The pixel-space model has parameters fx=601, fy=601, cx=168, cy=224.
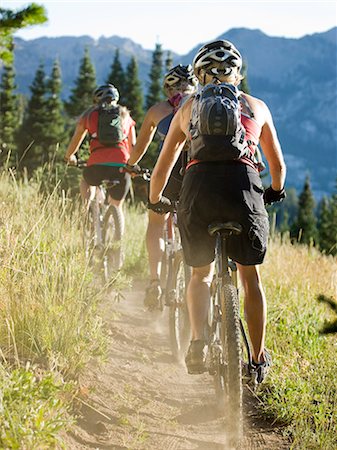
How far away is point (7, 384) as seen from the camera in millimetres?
2738

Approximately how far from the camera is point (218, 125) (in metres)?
3.08

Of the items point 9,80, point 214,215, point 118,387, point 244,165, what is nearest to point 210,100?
point 244,165

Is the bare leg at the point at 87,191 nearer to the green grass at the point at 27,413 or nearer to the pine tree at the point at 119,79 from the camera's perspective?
the green grass at the point at 27,413

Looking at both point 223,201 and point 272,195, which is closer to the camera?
point 223,201

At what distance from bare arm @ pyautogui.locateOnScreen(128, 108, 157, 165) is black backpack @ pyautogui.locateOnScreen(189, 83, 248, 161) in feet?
5.65

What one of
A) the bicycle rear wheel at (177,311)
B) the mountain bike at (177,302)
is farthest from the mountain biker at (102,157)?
the bicycle rear wheel at (177,311)

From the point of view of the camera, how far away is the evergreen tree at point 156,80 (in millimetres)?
68125

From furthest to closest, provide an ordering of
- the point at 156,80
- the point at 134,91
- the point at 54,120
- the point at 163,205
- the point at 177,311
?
the point at 156,80 → the point at 134,91 → the point at 54,120 → the point at 177,311 → the point at 163,205

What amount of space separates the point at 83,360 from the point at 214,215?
126 cm

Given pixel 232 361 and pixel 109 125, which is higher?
pixel 109 125

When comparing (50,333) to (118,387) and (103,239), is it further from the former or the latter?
(103,239)

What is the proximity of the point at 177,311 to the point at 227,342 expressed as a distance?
203cm

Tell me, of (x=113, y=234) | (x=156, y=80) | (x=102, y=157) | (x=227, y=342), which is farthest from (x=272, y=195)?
(x=156, y=80)

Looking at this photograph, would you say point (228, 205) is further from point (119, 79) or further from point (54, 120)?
point (119, 79)
